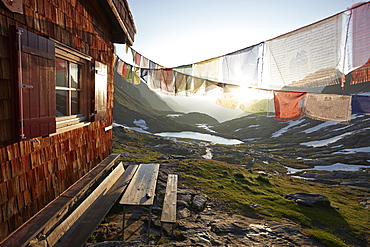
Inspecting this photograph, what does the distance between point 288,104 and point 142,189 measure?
6110 mm

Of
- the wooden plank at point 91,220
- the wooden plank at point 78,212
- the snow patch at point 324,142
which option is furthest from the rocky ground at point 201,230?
the snow patch at point 324,142

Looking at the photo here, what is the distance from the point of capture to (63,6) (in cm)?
349

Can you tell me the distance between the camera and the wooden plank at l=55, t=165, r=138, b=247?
125 inches

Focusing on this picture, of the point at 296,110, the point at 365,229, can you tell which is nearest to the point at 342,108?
the point at 296,110

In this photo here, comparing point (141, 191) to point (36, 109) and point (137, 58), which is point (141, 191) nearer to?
point (36, 109)

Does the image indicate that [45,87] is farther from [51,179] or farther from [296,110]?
[296,110]

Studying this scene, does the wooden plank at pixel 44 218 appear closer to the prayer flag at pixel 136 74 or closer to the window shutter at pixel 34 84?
the window shutter at pixel 34 84

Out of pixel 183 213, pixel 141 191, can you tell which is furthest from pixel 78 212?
pixel 183 213

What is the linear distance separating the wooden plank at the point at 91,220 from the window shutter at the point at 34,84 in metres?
1.69

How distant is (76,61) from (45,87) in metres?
1.48

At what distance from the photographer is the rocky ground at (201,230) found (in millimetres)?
3663

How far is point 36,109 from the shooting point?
2.70 metres

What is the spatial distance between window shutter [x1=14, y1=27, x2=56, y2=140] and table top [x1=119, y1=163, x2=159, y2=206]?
1863 millimetres

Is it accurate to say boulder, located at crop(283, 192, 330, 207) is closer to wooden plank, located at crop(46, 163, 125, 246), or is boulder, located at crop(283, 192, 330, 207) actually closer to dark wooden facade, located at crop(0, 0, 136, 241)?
wooden plank, located at crop(46, 163, 125, 246)
